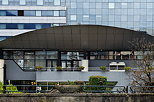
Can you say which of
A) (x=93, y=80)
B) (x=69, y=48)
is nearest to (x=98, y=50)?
(x=69, y=48)

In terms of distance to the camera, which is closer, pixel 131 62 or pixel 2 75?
pixel 2 75

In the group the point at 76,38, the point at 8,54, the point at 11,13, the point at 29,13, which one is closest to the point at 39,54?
the point at 8,54

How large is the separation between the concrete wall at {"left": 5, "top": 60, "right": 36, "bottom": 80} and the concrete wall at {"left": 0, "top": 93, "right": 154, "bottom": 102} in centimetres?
1794

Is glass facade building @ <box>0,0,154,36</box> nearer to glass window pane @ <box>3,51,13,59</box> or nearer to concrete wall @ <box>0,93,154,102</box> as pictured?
glass window pane @ <box>3,51,13,59</box>

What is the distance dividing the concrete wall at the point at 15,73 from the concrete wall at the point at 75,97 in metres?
17.9

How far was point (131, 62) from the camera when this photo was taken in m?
33.6

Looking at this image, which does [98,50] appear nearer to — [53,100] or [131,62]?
[131,62]

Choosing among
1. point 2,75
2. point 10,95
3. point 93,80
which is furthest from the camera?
point 2,75

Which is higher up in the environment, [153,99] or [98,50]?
[98,50]

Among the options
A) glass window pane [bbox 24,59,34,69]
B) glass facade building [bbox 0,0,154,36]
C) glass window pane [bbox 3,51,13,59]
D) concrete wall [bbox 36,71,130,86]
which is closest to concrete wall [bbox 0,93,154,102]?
concrete wall [bbox 36,71,130,86]

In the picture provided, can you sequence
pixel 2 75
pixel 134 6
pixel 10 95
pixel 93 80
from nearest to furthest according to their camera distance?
pixel 10 95 → pixel 93 80 → pixel 2 75 → pixel 134 6

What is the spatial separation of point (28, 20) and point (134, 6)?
22.6 metres

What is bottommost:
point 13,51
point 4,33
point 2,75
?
point 2,75

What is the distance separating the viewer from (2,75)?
2930 cm
